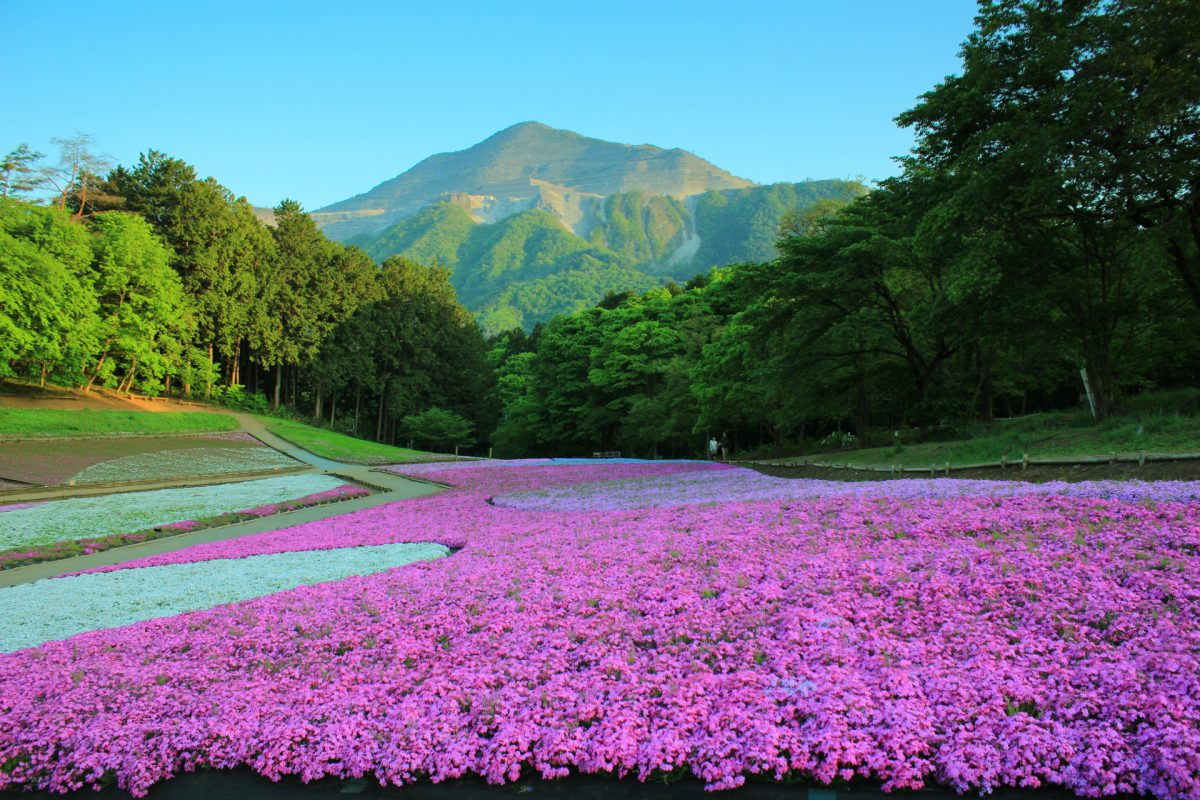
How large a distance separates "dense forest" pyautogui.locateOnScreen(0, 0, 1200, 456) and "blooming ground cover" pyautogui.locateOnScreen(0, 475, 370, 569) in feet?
64.0

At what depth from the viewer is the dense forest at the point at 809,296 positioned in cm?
1711

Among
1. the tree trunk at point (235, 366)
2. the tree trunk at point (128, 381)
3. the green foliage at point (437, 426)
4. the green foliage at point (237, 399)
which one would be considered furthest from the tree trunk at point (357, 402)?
the tree trunk at point (128, 381)

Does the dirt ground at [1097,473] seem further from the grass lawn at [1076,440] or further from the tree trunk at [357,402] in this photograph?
the tree trunk at [357,402]

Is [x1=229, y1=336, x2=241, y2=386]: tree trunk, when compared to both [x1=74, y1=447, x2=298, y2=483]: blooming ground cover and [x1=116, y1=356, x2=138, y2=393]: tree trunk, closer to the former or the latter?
[x1=116, y1=356, x2=138, y2=393]: tree trunk

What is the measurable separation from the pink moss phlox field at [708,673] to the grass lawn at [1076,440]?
6.56 meters

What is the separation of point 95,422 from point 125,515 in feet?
76.6

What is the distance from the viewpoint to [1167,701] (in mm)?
3705

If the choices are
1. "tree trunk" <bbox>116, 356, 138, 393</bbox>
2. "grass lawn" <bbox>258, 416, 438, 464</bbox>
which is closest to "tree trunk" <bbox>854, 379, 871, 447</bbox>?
"grass lawn" <bbox>258, 416, 438, 464</bbox>

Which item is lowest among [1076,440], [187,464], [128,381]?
[187,464]

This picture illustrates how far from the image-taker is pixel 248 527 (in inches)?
625

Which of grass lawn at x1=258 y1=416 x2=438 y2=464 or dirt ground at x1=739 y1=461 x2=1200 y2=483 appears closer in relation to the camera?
dirt ground at x1=739 y1=461 x2=1200 y2=483

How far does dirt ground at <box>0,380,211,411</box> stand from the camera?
37.1m

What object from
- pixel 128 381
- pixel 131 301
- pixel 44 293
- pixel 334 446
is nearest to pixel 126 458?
pixel 44 293

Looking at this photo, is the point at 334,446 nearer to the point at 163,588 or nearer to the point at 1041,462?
the point at 163,588
